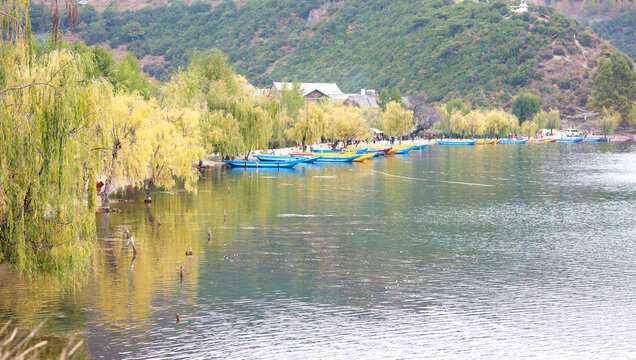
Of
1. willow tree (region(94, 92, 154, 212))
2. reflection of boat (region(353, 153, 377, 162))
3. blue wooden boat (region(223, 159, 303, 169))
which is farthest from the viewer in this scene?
reflection of boat (region(353, 153, 377, 162))

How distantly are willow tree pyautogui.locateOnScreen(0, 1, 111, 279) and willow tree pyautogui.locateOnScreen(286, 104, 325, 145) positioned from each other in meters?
89.4

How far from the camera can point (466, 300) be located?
2922cm

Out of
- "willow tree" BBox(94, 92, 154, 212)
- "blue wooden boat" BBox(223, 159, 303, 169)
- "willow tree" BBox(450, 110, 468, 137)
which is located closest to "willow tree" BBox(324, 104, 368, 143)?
"blue wooden boat" BBox(223, 159, 303, 169)

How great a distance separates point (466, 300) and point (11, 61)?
2023cm

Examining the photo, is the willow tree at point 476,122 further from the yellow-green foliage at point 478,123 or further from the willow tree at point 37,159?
the willow tree at point 37,159

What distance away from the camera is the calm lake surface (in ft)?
79.5

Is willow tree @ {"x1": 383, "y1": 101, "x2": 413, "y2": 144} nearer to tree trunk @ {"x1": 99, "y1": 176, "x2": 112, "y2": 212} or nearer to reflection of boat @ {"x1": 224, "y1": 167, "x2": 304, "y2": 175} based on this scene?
reflection of boat @ {"x1": 224, "y1": 167, "x2": 304, "y2": 175}

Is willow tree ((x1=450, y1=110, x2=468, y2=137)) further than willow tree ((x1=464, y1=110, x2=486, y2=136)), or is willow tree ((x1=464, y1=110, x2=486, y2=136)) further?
willow tree ((x1=450, y1=110, x2=468, y2=137))

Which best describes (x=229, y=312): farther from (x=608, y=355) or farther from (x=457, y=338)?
(x=608, y=355)

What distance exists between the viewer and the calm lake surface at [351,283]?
24234 mm

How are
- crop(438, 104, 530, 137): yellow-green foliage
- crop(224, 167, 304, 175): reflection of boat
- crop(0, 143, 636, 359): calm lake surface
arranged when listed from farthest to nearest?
crop(438, 104, 530, 137): yellow-green foliage → crop(224, 167, 304, 175): reflection of boat → crop(0, 143, 636, 359): calm lake surface

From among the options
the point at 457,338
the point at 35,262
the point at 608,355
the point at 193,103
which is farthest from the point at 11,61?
the point at 193,103

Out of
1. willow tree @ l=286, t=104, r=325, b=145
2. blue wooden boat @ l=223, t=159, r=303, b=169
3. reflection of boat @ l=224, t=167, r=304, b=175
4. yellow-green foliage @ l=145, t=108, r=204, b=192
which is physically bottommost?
reflection of boat @ l=224, t=167, r=304, b=175

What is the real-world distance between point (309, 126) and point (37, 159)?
300 ft
